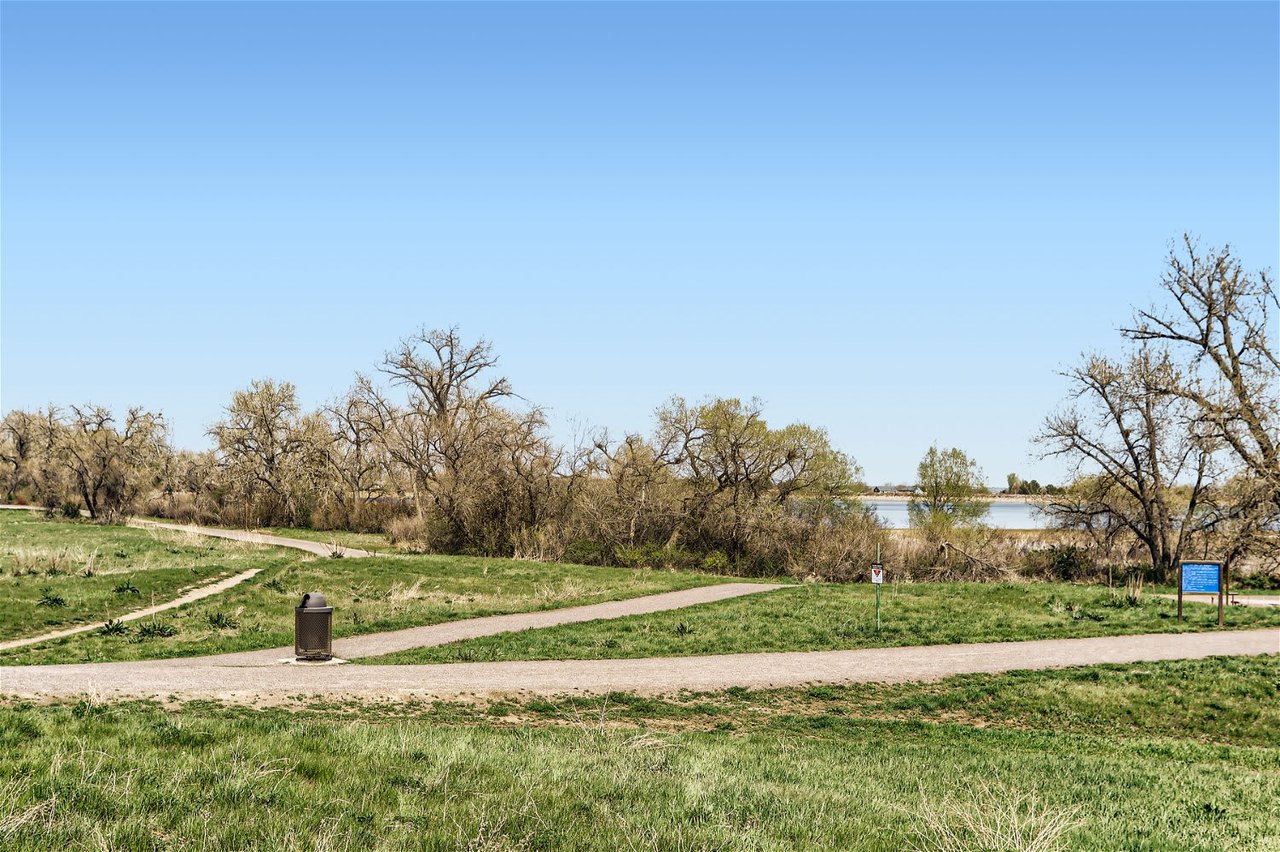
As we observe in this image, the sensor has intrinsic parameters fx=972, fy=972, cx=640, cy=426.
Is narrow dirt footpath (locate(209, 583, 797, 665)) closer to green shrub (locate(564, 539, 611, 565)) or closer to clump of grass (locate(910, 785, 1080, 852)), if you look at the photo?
green shrub (locate(564, 539, 611, 565))

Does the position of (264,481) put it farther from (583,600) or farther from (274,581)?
(583,600)

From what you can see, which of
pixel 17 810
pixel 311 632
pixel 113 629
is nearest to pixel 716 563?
pixel 113 629

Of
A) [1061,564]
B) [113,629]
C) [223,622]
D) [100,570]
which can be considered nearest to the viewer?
[113,629]

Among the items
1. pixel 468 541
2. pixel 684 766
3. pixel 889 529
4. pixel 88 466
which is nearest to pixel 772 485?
pixel 889 529

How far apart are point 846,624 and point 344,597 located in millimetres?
13007

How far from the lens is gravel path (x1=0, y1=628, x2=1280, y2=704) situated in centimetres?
1301

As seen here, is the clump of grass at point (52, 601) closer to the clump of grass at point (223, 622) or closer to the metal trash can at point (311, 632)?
the clump of grass at point (223, 622)

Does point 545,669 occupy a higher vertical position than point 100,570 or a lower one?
lower

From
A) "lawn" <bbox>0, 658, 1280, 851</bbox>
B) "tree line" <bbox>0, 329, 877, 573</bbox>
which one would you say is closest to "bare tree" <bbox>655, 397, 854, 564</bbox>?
"tree line" <bbox>0, 329, 877, 573</bbox>

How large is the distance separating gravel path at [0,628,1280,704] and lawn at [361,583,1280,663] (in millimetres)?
778

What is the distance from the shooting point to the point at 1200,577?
22.5 metres

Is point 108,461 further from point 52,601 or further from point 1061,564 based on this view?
point 1061,564

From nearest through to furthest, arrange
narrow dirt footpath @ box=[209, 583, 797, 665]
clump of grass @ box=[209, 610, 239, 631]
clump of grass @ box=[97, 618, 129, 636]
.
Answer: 1. narrow dirt footpath @ box=[209, 583, 797, 665]
2. clump of grass @ box=[97, 618, 129, 636]
3. clump of grass @ box=[209, 610, 239, 631]

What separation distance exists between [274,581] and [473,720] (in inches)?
621
